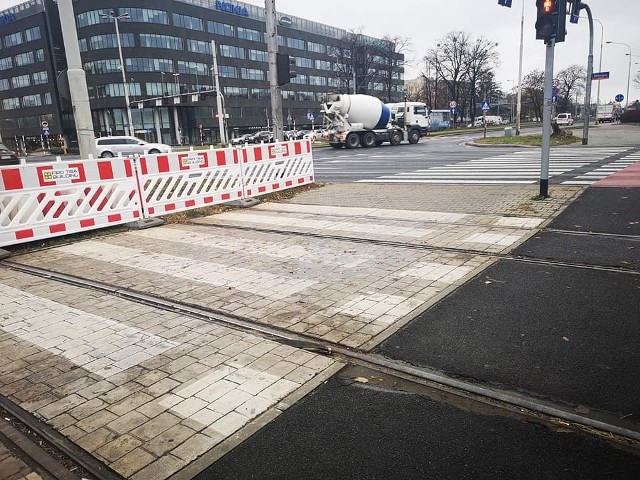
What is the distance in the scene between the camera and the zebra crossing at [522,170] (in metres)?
14.3

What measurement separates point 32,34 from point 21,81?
9.26m

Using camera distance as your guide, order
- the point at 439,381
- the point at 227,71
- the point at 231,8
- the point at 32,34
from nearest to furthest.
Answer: the point at 439,381 → the point at 32,34 → the point at 227,71 → the point at 231,8

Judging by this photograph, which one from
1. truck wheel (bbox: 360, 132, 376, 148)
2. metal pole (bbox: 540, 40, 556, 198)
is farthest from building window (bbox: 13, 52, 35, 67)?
metal pole (bbox: 540, 40, 556, 198)

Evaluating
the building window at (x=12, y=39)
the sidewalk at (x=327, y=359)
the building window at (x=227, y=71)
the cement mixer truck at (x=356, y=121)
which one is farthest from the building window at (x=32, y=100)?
the sidewalk at (x=327, y=359)

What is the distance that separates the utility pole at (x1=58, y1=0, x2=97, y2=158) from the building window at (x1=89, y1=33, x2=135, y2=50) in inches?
2743

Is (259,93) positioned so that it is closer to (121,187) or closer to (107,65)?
(107,65)

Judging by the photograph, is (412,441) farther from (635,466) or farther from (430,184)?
(430,184)

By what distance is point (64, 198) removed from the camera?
9.06 meters

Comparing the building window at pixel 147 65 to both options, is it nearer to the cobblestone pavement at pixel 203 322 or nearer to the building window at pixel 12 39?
the building window at pixel 12 39

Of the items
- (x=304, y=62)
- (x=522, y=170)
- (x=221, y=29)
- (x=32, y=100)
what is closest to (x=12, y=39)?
(x=32, y=100)

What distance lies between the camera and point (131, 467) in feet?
9.19

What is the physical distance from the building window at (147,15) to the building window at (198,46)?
4922 millimetres

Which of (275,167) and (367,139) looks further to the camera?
(367,139)

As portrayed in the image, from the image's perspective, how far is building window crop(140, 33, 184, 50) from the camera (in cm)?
7269
